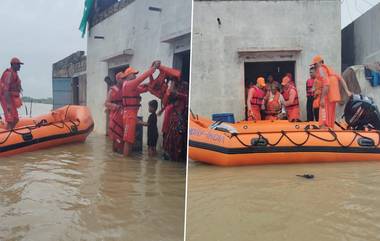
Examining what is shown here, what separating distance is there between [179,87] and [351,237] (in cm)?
127

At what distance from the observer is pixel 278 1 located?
2338mm

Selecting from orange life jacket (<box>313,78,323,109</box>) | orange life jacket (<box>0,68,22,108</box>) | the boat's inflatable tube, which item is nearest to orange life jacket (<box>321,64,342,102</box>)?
orange life jacket (<box>313,78,323,109</box>)

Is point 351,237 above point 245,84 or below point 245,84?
below

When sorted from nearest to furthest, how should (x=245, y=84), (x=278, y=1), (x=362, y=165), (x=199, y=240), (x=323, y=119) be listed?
(x=199, y=240) → (x=245, y=84) → (x=278, y=1) → (x=323, y=119) → (x=362, y=165)

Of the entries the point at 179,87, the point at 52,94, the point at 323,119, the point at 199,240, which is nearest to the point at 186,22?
the point at 179,87

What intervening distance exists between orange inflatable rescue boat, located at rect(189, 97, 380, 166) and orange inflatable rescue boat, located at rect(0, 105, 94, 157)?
2.06 metres

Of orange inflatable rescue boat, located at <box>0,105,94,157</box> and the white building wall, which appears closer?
orange inflatable rescue boat, located at <box>0,105,94,157</box>

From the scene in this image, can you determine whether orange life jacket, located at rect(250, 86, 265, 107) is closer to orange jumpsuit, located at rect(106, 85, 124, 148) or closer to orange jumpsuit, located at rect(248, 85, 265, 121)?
orange jumpsuit, located at rect(248, 85, 265, 121)

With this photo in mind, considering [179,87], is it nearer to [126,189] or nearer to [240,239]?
[126,189]

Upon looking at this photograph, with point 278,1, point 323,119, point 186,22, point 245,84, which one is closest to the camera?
point 186,22

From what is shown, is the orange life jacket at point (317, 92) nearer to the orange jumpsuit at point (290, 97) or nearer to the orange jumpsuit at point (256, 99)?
the orange jumpsuit at point (290, 97)

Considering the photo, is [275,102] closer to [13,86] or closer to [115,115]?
[115,115]

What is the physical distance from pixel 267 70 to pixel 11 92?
2.13 m

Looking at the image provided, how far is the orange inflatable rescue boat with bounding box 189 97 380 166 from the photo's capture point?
121 inches
